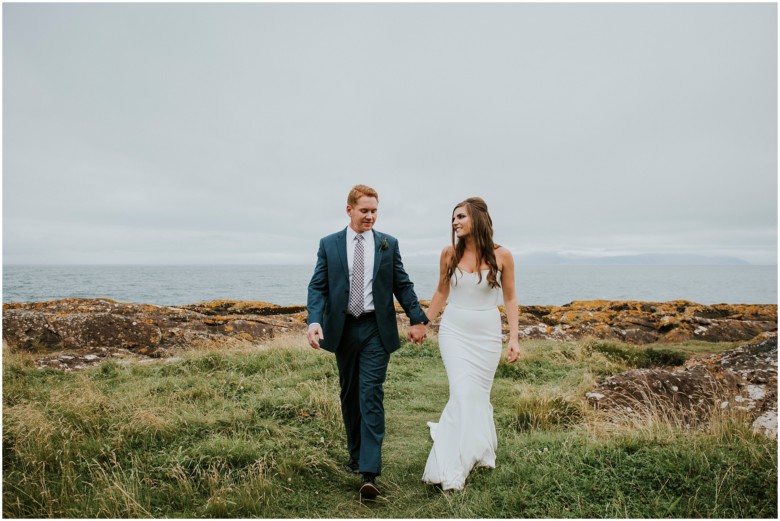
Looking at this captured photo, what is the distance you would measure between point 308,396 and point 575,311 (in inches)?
576

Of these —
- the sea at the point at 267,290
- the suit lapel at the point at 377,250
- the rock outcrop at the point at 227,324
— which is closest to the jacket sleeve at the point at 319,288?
the suit lapel at the point at 377,250

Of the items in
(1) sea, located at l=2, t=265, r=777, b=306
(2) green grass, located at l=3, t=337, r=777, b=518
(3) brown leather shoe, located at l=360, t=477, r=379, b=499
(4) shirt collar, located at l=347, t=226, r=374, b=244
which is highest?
(4) shirt collar, located at l=347, t=226, r=374, b=244

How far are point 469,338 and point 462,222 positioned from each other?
1.21 metres

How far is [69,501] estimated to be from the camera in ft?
12.3

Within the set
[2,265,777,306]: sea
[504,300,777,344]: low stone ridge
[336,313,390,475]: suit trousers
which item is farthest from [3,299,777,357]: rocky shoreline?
[2,265,777,306]: sea

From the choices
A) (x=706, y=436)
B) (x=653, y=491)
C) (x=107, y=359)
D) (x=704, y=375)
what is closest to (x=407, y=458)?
(x=653, y=491)

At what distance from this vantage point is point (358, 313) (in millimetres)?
4512

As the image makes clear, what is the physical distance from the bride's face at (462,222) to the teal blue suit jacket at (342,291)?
2.32 feet

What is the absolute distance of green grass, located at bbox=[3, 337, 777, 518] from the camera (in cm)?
369

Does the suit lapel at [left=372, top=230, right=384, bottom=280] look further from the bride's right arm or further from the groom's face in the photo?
the bride's right arm

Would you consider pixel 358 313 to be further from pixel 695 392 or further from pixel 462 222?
pixel 695 392

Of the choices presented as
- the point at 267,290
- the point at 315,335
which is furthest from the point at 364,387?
the point at 267,290

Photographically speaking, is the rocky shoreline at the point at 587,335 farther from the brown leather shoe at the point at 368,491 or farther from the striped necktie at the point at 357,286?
the striped necktie at the point at 357,286

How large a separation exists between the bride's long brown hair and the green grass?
6.19 ft
